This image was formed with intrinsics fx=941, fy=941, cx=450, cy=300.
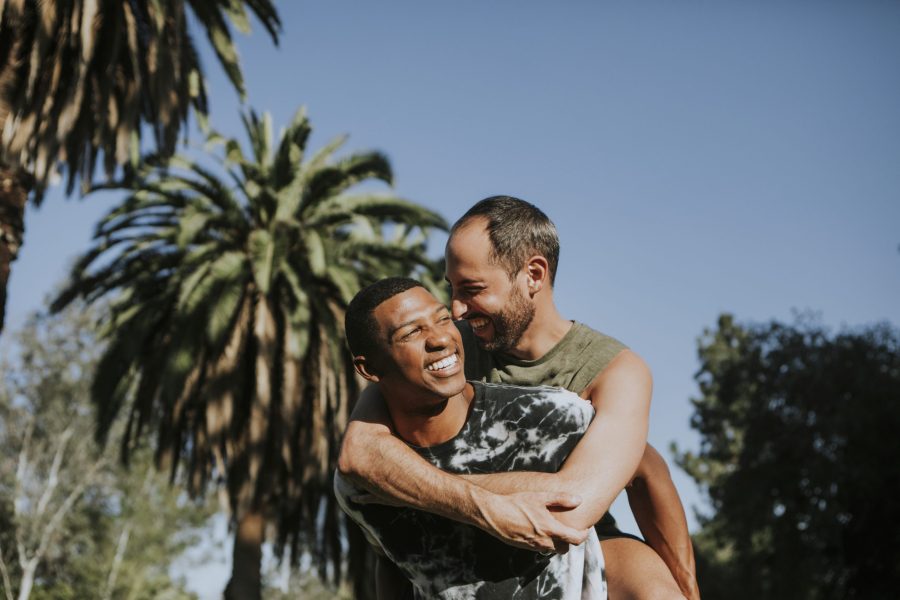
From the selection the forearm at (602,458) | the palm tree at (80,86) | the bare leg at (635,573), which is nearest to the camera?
the forearm at (602,458)

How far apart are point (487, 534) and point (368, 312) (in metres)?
0.77

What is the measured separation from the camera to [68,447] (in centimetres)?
3469

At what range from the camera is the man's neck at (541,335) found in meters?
3.48

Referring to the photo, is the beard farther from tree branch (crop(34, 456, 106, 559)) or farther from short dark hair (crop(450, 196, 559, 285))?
tree branch (crop(34, 456, 106, 559))

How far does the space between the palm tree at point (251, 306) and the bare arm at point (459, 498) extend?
1471 cm

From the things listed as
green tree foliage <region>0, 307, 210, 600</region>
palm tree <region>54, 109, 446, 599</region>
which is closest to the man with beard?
palm tree <region>54, 109, 446, 599</region>

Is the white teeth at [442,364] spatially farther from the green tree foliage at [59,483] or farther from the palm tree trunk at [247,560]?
the green tree foliage at [59,483]

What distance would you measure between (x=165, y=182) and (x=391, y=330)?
54.2 ft

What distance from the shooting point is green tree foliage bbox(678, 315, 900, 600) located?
26984mm

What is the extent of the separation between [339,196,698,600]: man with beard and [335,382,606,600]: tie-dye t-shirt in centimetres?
12

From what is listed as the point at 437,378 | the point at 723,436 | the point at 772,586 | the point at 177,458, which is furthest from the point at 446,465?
the point at 723,436

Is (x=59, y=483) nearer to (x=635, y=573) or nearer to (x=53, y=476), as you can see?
(x=53, y=476)

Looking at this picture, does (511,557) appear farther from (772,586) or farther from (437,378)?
(772,586)

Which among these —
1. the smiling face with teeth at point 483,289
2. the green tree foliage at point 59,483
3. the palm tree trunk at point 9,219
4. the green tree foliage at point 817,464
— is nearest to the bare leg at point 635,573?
the smiling face with teeth at point 483,289
